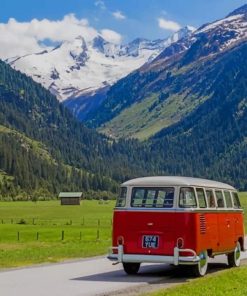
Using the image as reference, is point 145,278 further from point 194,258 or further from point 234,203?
point 234,203

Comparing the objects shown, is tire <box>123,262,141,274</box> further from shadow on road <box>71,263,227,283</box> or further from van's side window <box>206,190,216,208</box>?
van's side window <box>206,190,216,208</box>

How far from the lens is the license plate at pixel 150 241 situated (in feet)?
90.3

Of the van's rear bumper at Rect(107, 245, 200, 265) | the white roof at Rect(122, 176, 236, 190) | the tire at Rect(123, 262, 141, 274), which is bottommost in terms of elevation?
the tire at Rect(123, 262, 141, 274)

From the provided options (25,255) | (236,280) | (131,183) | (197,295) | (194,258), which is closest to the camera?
(197,295)

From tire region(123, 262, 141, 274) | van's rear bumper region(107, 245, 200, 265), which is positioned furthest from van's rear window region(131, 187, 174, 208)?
tire region(123, 262, 141, 274)

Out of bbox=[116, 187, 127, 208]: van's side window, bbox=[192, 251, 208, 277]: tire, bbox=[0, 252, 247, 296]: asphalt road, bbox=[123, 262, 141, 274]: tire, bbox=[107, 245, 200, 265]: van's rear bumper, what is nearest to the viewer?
bbox=[0, 252, 247, 296]: asphalt road

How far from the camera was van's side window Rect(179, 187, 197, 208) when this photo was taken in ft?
90.6

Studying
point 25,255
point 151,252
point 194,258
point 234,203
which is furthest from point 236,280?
point 25,255

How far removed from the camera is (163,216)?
27625 millimetres

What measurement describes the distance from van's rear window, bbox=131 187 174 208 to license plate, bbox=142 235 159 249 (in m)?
1.38

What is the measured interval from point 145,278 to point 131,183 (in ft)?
14.2

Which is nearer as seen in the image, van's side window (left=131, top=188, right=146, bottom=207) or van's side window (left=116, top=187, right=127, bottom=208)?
van's side window (left=131, top=188, right=146, bottom=207)

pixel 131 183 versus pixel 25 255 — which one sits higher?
pixel 131 183

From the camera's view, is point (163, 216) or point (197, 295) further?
point (163, 216)
